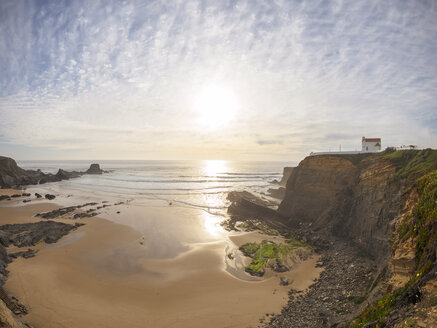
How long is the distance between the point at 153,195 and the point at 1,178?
40.8 m

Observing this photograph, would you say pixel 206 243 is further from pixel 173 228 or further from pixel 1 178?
pixel 1 178

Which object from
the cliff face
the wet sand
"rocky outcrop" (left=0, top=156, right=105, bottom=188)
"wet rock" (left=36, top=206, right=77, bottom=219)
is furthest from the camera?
"rocky outcrop" (left=0, top=156, right=105, bottom=188)

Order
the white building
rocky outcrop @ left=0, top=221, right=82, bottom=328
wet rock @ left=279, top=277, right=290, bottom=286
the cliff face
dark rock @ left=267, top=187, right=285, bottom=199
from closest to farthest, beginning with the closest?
1. wet rock @ left=279, top=277, right=290, bottom=286
2. the cliff face
3. rocky outcrop @ left=0, top=221, right=82, bottom=328
4. the white building
5. dark rock @ left=267, top=187, right=285, bottom=199

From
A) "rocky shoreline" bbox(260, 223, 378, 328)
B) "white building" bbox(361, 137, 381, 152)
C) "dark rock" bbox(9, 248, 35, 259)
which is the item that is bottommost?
"dark rock" bbox(9, 248, 35, 259)

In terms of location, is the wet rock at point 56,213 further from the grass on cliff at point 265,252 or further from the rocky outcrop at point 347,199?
the rocky outcrop at point 347,199

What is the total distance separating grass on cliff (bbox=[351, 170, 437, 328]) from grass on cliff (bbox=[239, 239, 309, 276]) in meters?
10.4

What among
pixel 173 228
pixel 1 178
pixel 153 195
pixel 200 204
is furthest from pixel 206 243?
pixel 1 178

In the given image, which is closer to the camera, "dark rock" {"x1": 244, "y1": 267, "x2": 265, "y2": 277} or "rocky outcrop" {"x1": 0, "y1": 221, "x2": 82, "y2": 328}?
"dark rock" {"x1": 244, "y1": 267, "x2": 265, "y2": 277}

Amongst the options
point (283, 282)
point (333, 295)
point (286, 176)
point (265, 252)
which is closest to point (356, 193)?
point (265, 252)

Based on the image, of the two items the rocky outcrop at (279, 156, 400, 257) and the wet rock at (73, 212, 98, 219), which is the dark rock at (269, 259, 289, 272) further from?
the wet rock at (73, 212, 98, 219)

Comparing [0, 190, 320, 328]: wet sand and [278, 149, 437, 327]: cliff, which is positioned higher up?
[278, 149, 437, 327]: cliff

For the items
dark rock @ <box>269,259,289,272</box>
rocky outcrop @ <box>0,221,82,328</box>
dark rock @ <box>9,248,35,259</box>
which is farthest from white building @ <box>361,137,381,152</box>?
dark rock @ <box>9,248,35,259</box>

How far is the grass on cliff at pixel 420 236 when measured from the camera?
5.94 metres

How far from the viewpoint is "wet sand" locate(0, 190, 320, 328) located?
1174 centimetres
